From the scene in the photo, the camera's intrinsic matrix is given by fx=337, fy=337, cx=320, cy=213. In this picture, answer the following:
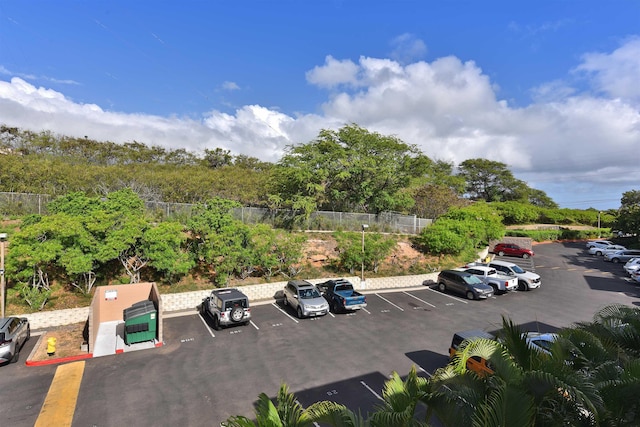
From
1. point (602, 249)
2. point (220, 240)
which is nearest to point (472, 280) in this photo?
point (220, 240)

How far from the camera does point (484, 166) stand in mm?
70062

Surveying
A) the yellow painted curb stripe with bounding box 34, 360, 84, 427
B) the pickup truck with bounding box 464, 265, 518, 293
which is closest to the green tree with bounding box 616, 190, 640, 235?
the pickup truck with bounding box 464, 265, 518, 293

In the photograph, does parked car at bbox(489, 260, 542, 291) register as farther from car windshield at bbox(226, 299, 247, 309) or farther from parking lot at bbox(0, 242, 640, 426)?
car windshield at bbox(226, 299, 247, 309)

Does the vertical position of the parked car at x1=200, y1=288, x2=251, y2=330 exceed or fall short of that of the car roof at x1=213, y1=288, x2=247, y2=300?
it falls short

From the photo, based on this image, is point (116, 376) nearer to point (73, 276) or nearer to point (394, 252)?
point (73, 276)

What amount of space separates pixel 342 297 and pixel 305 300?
81.6 inches

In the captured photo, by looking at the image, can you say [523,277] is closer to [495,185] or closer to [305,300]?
[305,300]

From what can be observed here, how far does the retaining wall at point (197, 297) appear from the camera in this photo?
16.4 metres

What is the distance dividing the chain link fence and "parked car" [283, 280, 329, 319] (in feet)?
36.7

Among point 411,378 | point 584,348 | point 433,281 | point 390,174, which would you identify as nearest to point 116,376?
point 411,378

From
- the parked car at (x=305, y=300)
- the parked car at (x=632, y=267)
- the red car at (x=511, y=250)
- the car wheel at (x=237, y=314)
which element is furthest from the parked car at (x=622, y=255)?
the car wheel at (x=237, y=314)

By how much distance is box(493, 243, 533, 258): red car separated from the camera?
115ft

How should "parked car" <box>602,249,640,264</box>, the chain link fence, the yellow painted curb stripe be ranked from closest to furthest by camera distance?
the yellow painted curb stripe < the chain link fence < "parked car" <box>602,249,640,264</box>

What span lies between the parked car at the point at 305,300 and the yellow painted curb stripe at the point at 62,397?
9.43 metres
